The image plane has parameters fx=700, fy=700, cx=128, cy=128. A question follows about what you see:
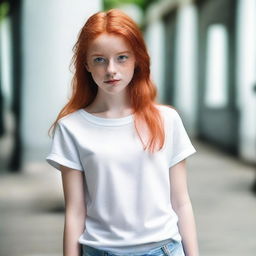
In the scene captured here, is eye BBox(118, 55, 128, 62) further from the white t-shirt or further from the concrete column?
the concrete column

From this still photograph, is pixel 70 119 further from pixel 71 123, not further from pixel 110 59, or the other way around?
pixel 110 59

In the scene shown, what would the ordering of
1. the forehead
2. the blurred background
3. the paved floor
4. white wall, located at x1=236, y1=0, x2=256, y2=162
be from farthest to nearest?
white wall, located at x1=236, y1=0, x2=256, y2=162, the blurred background, the paved floor, the forehead

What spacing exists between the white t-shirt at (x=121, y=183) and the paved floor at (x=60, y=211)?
3.10 metres

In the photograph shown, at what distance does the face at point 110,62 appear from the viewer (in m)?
1.56

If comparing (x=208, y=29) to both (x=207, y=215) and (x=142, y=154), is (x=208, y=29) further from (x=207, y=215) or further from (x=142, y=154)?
(x=142, y=154)

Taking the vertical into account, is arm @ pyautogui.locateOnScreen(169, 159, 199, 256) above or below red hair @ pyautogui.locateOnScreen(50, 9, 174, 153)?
below

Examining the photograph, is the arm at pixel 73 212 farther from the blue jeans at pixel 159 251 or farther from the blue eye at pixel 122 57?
the blue eye at pixel 122 57

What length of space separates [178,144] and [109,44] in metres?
0.29

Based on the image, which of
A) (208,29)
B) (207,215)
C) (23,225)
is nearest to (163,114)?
(23,225)

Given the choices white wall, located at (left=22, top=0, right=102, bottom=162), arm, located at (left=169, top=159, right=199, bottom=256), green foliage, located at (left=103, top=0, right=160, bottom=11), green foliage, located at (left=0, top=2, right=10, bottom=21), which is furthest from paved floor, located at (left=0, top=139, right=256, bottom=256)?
green foliage, located at (left=103, top=0, right=160, bottom=11)

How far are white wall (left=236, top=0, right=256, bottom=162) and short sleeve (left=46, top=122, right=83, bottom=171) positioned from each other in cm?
862

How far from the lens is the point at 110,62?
1.58 metres

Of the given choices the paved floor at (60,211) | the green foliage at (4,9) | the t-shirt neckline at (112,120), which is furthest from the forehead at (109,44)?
the green foliage at (4,9)

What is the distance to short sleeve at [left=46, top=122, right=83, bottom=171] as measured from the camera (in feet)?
5.28
